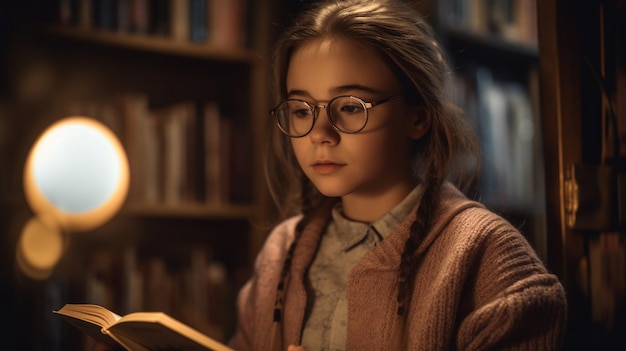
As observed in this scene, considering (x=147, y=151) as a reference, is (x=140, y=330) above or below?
below

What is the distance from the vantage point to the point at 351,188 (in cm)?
98

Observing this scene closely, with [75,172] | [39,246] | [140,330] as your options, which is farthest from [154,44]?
[140,330]

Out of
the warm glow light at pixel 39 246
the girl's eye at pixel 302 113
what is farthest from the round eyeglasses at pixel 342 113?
the warm glow light at pixel 39 246

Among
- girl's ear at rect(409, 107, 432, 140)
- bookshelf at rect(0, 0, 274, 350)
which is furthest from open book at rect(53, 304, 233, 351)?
bookshelf at rect(0, 0, 274, 350)

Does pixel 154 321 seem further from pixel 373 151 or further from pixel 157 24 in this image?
pixel 157 24

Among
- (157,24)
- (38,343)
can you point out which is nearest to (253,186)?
(157,24)

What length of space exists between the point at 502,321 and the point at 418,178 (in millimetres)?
319

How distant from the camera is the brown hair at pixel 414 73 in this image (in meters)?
0.99

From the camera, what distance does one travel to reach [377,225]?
1026mm

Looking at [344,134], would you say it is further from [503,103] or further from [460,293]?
[503,103]

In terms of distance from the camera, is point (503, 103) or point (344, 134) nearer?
point (344, 134)

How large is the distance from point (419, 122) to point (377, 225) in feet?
0.59

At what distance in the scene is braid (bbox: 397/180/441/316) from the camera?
92 centimetres

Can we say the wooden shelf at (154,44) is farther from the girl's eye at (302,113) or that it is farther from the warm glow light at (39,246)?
the girl's eye at (302,113)
